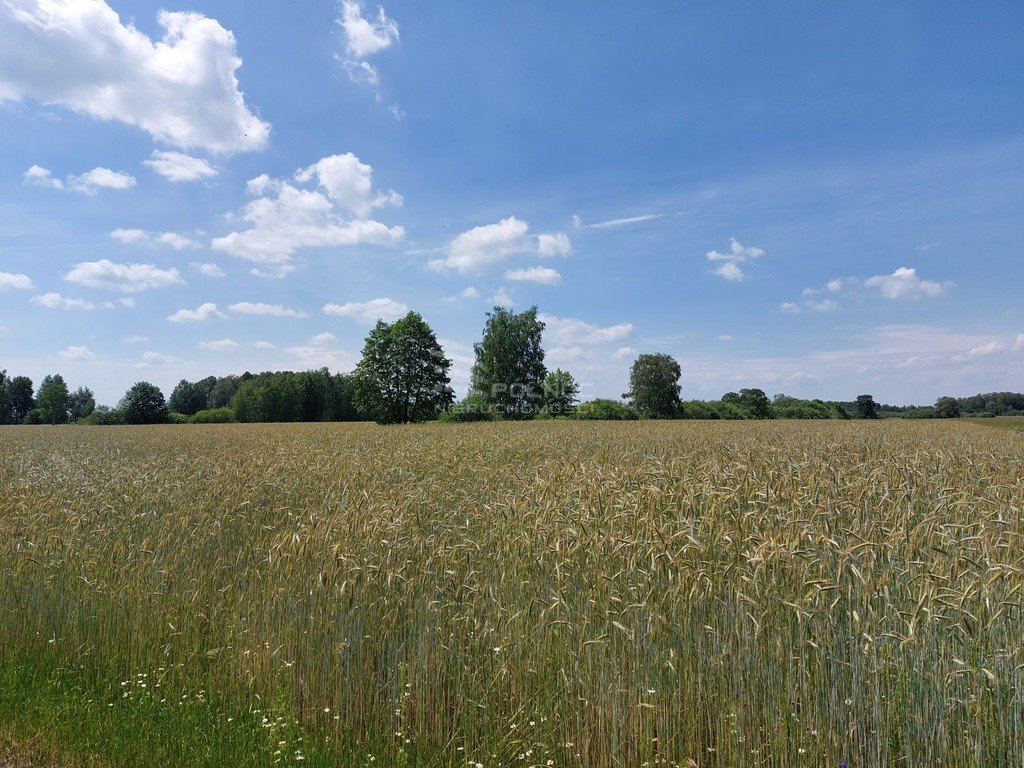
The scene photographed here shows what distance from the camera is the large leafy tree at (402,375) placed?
5491 centimetres

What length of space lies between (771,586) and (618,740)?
57.5 inches

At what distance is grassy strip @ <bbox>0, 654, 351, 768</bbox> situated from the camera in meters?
4.21

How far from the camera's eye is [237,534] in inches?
287

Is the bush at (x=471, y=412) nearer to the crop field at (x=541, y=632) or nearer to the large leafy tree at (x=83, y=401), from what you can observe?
the crop field at (x=541, y=632)

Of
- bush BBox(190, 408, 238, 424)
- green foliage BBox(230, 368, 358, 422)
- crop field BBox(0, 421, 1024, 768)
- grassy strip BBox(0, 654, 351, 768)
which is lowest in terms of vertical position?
grassy strip BBox(0, 654, 351, 768)

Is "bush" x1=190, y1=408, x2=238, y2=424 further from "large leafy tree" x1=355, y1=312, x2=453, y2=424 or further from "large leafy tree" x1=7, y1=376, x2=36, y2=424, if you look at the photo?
"large leafy tree" x1=7, y1=376, x2=36, y2=424

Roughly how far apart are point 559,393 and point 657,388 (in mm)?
13777

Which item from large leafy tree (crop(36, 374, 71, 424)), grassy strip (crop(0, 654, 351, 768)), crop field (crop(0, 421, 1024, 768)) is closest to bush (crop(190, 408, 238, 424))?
large leafy tree (crop(36, 374, 71, 424))

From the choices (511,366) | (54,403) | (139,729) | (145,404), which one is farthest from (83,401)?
(139,729)

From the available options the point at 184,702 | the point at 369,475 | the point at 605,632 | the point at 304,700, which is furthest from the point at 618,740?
the point at 369,475

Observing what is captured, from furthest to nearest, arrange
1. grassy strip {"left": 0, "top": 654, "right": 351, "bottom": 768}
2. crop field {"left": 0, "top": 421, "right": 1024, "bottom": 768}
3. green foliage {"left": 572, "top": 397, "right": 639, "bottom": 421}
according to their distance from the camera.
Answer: green foliage {"left": 572, "top": 397, "right": 639, "bottom": 421} → grassy strip {"left": 0, "top": 654, "right": 351, "bottom": 768} → crop field {"left": 0, "top": 421, "right": 1024, "bottom": 768}

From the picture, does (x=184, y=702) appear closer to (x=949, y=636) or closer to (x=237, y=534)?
(x=237, y=534)

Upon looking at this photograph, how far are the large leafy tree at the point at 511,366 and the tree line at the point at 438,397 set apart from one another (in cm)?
13

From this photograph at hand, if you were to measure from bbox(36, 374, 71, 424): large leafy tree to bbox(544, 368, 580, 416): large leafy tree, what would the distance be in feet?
278
